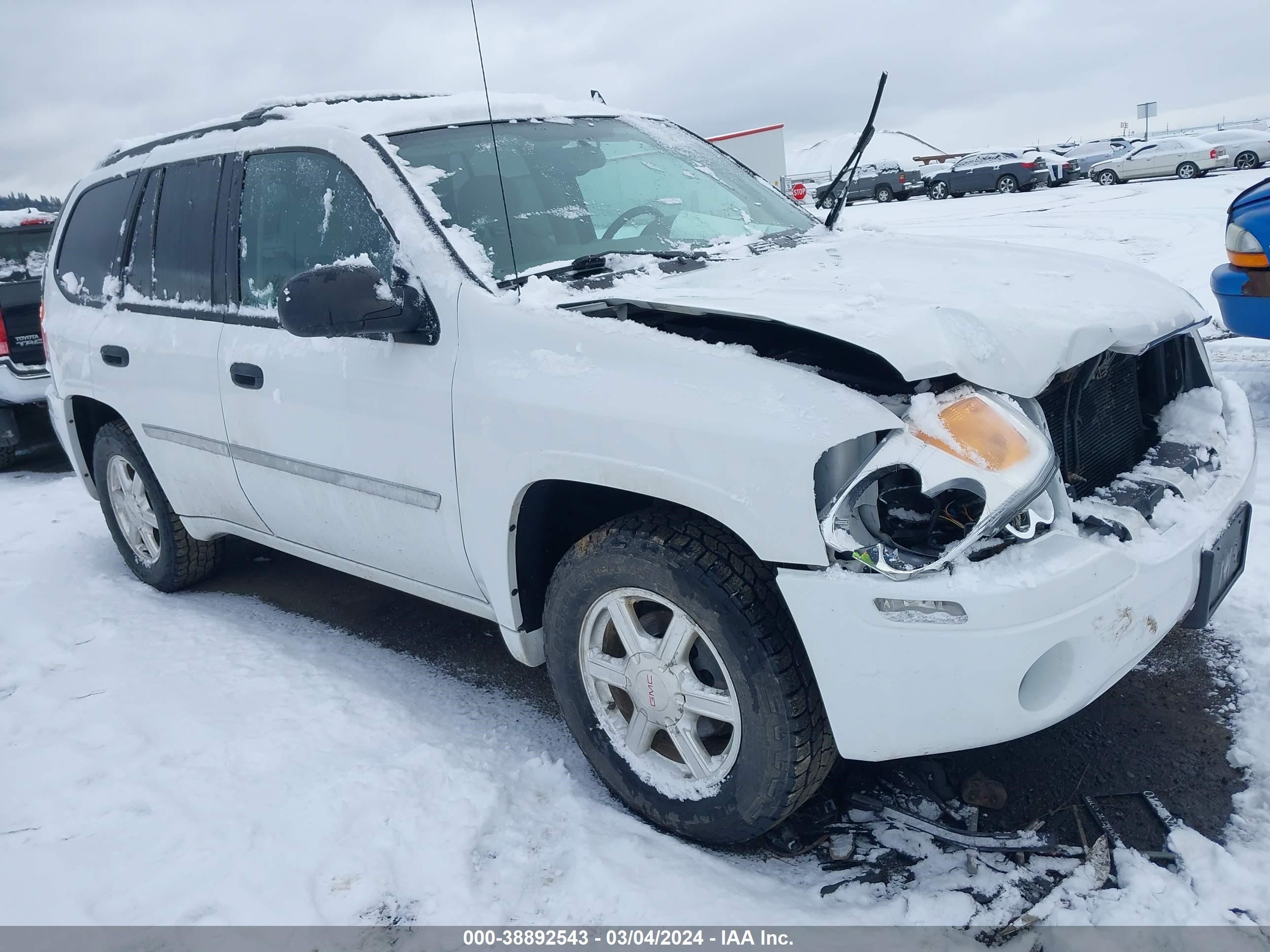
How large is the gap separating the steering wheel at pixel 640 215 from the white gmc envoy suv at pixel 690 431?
10 millimetres

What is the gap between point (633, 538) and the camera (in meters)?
2.23

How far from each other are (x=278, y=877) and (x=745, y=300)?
71.2 inches

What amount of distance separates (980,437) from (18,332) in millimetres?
7886

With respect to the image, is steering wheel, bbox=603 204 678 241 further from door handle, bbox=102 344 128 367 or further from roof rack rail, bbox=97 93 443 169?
door handle, bbox=102 344 128 367

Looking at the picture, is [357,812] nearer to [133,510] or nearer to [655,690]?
[655,690]

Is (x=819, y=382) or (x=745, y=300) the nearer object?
(x=819, y=382)

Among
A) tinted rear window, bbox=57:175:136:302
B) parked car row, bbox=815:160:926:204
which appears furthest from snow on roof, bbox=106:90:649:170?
parked car row, bbox=815:160:926:204

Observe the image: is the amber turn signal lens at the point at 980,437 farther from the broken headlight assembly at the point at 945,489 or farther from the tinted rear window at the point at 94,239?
the tinted rear window at the point at 94,239

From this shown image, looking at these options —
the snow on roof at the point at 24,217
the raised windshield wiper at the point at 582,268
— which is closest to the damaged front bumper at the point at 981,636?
the raised windshield wiper at the point at 582,268

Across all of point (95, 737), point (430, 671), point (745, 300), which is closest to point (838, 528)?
point (745, 300)

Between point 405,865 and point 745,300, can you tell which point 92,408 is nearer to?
point 405,865

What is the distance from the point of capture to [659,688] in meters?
2.31

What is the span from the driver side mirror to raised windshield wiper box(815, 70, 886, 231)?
1403 millimetres

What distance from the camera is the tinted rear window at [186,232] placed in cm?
346
